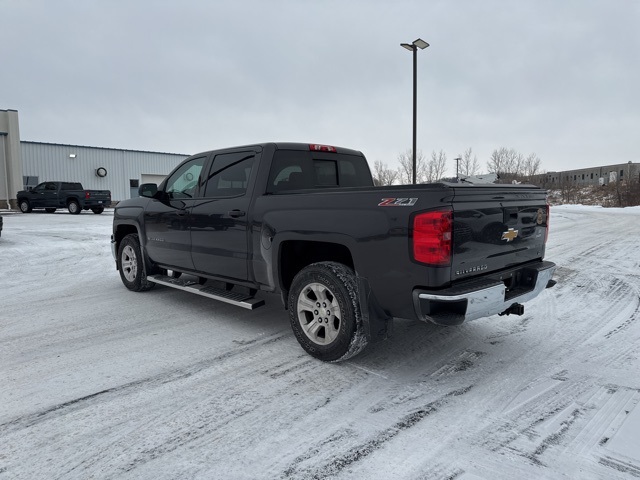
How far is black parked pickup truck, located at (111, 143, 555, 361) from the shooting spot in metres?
3.07

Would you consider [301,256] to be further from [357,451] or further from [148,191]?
[148,191]

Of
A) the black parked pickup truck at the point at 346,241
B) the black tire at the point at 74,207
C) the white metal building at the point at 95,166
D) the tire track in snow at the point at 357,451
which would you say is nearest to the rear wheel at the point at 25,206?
the black tire at the point at 74,207

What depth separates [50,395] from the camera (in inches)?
123

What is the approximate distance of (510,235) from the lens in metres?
3.64

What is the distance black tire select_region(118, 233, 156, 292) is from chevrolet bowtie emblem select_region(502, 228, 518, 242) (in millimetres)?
4636

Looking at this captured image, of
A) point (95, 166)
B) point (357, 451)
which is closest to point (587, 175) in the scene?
point (95, 166)

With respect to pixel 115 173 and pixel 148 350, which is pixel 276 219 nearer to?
pixel 148 350

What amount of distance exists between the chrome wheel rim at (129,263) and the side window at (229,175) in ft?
6.69

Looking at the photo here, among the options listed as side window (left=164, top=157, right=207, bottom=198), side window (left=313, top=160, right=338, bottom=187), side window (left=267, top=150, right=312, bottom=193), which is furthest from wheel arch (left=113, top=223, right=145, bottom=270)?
side window (left=313, top=160, right=338, bottom=187)

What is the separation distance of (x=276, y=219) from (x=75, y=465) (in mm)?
2328

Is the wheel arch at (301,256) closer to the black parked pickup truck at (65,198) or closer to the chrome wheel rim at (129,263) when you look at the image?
the chrome wheel rim at (129,263)

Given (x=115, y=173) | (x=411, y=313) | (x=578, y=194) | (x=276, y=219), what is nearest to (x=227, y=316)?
(x=276, y=219)

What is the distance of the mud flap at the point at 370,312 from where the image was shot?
11.1 ft

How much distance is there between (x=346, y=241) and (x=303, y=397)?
3.87ft
